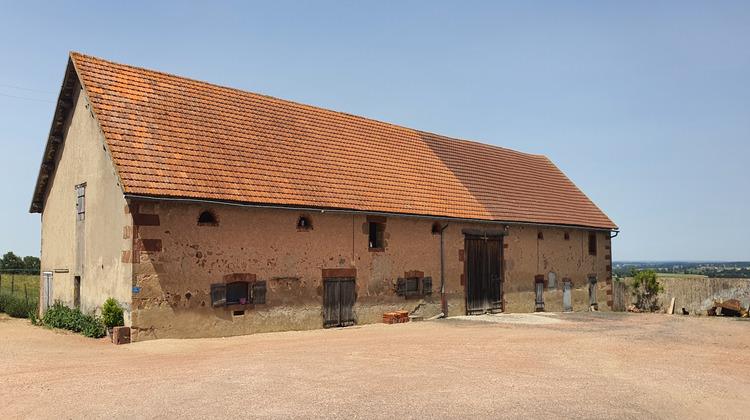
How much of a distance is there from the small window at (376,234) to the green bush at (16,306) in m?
11.1

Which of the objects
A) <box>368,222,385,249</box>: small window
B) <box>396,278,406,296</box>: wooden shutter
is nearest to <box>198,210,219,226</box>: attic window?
<box>368,222,385,249</box>: small window

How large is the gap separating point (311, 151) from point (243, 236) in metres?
4.58

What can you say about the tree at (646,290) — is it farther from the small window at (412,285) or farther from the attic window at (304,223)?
the attic window at (304,223)

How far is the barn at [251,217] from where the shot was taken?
13969 mm

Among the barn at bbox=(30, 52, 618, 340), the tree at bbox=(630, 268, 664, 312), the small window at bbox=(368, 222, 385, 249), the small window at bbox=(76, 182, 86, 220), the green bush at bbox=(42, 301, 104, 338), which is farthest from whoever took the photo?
the tree at bbox=(630, 268, 664, 312)

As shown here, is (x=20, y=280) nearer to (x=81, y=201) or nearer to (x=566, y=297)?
(x=81, y=201)

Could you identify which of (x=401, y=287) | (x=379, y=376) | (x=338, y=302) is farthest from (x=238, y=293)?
(x=379, y=376)

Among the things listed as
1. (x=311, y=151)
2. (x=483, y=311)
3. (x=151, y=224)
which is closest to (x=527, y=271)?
(x=483, y=311)

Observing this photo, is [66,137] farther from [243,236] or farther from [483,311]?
[483,311]

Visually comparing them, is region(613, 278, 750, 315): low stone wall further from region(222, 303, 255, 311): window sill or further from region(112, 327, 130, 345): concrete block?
region(112, 327, 130, 345): concrete block

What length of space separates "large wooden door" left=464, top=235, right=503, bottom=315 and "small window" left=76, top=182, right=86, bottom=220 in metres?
12.1

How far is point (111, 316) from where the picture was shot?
1359 centimetres

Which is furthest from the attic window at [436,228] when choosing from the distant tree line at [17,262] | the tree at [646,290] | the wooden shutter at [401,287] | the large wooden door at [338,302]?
the distant tree line at [17,262]

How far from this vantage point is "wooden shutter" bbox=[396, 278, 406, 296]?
18652 mm
